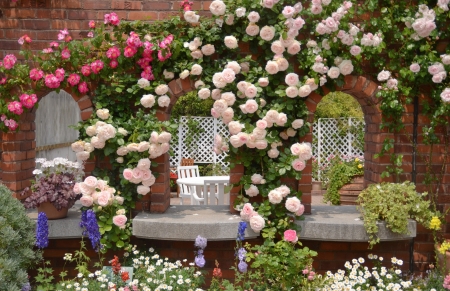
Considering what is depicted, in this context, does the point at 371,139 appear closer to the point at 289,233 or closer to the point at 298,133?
the point at 298,133

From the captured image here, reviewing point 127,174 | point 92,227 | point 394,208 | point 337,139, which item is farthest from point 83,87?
point 337,139

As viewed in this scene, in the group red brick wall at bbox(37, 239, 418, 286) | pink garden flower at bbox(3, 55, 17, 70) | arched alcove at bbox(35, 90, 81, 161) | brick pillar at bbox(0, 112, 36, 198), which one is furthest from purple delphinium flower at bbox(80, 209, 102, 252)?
arched alcove at bbox(35, 90, 81, 161)

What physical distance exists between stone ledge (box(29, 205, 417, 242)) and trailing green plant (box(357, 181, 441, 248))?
8cm

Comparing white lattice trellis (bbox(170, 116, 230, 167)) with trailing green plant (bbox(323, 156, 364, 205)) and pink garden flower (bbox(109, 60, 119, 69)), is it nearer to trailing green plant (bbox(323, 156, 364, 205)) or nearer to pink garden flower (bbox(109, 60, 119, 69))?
trailing green plant (bbox(323, 156, 364, 205))

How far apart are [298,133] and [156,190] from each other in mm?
1453

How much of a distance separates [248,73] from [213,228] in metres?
1.46

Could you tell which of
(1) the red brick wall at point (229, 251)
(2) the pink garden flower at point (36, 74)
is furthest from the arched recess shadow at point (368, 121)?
(2) the pink garden flower at point (36, 74)

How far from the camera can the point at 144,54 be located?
16.0ft

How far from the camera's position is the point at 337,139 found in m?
13.1

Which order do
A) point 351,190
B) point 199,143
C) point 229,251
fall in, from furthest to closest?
1. point 199,143
2. point 351,190
3. point 229,251

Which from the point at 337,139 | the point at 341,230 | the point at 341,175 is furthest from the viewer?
the point at 337,139

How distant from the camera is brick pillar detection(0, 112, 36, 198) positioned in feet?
16.8

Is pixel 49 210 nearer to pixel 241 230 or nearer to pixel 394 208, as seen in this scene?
pixel 241 230

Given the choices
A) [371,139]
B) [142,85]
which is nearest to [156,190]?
[142,85]
